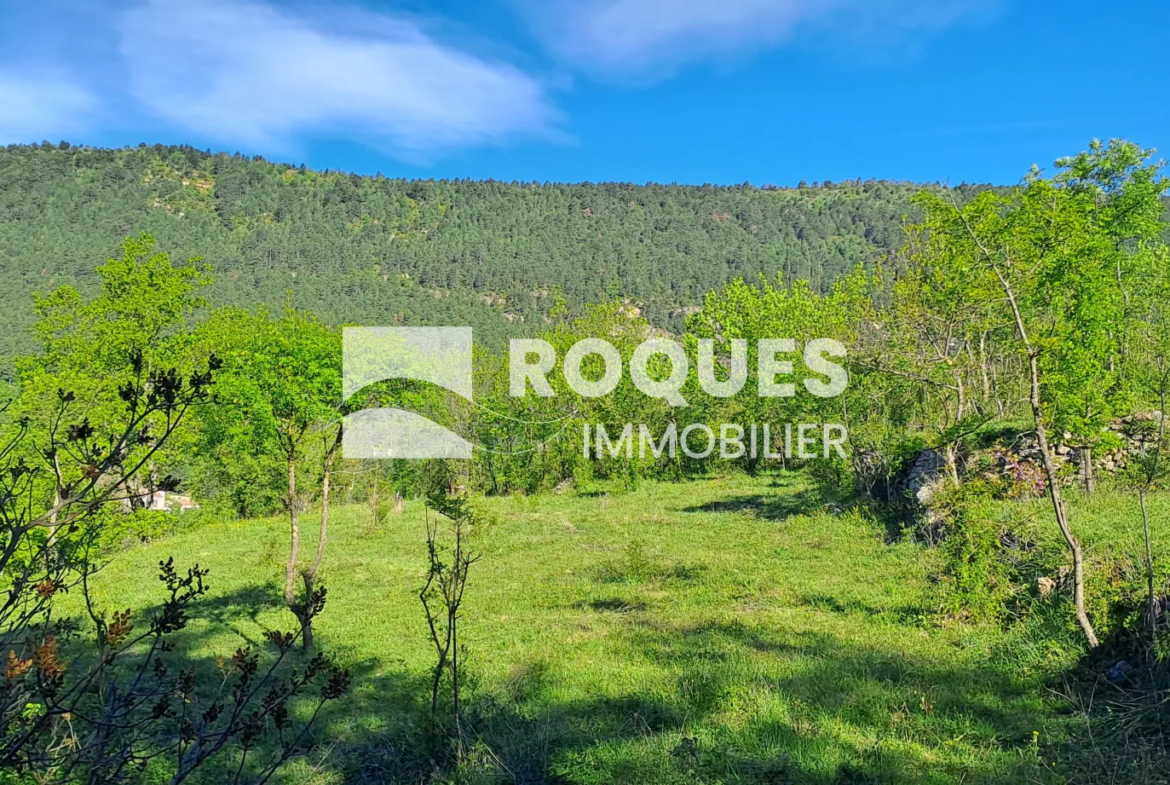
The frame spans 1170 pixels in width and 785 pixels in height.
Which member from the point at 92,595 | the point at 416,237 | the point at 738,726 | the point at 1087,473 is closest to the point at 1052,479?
the point at 738,726

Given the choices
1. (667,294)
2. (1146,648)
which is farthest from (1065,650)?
(667,294)

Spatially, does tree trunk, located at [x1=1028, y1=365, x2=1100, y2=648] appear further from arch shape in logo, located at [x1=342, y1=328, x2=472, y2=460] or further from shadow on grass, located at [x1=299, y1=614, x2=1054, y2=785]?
arch shape in logo, located at [x1=342, y1=328, x2=472, y2=460]

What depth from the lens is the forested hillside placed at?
414ft

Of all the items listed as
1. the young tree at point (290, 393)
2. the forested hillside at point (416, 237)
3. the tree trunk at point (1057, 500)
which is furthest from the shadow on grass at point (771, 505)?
the forested hillside at point (416, 237)

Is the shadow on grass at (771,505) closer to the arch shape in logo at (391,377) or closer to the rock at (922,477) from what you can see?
the rock at (922,477)

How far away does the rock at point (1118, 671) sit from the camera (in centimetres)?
668

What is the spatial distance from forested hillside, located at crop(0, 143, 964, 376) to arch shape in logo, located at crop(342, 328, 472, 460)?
2838 inches

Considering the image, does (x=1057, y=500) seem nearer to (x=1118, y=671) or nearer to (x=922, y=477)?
(x=1118, y=671)

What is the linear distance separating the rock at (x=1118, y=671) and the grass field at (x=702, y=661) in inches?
21.3

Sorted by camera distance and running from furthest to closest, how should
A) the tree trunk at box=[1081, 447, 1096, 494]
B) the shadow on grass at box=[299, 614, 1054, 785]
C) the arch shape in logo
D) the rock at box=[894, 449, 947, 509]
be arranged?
1. the rock at box=[894, 449, 947, 509]
2. the tree trunk at box=[1081, 447, 1096, 494]
3. the arch shape in logo
4. the shadow on grass at box=[299, 614, 1054, 785]

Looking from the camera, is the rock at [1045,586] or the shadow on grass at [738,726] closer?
the shadow on grass at [738,726]

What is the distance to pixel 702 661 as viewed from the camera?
345 inches

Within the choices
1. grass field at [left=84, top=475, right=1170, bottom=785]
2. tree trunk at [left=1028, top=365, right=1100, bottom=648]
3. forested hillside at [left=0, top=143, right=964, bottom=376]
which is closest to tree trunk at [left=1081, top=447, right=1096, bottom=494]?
grass field at [left=84, top=475, right=1170, bottom=785]

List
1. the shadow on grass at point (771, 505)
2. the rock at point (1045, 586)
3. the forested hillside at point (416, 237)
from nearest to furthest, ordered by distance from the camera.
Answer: the rock at point (1045, 586)
the shadow on grass at point (771, 505)
the forested hillside at point (416, 237)
